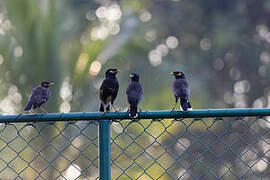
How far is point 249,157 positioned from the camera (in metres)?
14.7

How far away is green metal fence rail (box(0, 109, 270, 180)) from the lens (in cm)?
267

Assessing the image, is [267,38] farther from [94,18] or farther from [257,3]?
[94,18]

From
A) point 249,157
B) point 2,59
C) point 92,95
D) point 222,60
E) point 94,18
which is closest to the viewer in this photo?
point 2,59

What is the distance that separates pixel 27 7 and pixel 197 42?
8.22 m

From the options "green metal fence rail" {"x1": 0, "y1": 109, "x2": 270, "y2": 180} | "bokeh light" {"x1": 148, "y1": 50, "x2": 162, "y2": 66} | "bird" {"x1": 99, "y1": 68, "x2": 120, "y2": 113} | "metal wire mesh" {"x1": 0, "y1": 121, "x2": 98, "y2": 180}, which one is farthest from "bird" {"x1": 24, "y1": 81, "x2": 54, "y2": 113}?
"bokeh light" {"x1": 148, "y1": 50, "x2": 162, "y2": 66}

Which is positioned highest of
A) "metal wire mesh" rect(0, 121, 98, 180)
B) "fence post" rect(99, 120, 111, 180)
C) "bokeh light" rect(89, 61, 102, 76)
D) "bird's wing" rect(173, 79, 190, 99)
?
"bokeh light" rect(89, 61, 102, 76)

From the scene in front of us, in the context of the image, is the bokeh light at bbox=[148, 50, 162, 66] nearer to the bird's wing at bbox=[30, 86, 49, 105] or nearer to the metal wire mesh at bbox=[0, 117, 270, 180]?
the metal wire mesh at bbox=[0, 117, 270, 180]

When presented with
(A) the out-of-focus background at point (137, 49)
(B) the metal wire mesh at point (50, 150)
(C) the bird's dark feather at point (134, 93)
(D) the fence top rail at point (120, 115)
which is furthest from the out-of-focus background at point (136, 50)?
(D) the fence top rail at point (120, 115)

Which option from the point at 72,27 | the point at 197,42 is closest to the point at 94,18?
the point at 197,42

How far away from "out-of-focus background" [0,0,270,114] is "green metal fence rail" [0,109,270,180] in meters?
0.58

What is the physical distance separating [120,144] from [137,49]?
7.77 feet

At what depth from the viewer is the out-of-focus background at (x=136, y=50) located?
400 inches

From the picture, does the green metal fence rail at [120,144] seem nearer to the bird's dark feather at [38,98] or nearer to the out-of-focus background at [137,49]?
the bird's dark feather at [38,98]

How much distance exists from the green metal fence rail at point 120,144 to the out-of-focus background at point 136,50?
1.02 feet
